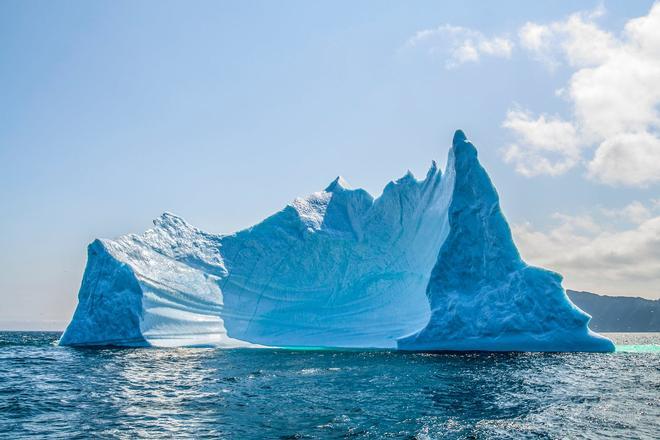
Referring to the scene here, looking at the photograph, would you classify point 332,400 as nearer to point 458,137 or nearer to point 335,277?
point 458,137

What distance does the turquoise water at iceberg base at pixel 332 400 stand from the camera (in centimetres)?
1241

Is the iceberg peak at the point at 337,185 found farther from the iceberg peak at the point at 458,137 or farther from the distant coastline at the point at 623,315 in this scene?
the distant coastline at the point at 623,315

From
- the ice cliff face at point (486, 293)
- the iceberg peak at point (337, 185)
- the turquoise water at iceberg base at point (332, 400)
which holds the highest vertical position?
the iceberg peak at point (337, 185)

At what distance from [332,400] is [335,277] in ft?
88.3

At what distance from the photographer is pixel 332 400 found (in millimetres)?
16375

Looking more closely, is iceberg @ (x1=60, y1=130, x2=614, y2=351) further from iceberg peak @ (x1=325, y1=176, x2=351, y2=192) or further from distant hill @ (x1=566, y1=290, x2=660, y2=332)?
distant hill @ (x1=566, y1=290, x2=660, y2=332)

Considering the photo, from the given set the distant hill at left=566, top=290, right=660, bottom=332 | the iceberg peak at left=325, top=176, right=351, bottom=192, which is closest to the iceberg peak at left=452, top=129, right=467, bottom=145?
the iceberg peak at left=325, top=176, right=351, bottom=192

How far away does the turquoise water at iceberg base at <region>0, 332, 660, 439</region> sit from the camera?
12.4 m

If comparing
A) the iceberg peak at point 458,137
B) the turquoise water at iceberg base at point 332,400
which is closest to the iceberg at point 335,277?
the iceberg peak at point 458,137

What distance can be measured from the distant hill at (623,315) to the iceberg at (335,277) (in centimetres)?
12330

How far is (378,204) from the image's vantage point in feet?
146

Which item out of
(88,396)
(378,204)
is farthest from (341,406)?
(378,204)

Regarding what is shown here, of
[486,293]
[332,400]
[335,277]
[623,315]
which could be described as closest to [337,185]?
[335,277]

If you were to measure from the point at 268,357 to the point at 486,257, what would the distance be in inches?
608
